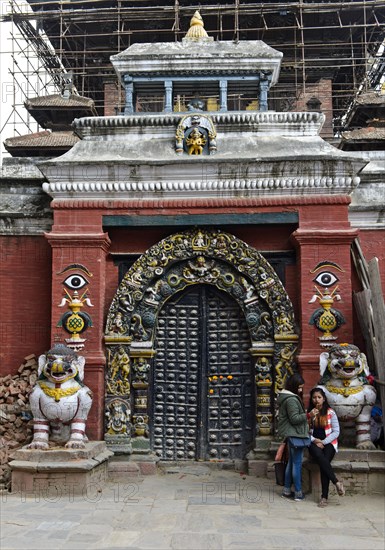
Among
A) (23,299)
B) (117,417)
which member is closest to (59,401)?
(117,417)

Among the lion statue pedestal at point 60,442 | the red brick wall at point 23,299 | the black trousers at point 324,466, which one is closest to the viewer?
the black trousers at point 324,466

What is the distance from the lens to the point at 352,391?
9062 mm

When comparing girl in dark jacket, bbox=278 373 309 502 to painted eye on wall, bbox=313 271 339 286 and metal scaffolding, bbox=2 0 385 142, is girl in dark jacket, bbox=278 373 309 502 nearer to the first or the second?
painted eye on wall, bbox=313 271 339 286

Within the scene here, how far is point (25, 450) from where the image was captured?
8.79 m

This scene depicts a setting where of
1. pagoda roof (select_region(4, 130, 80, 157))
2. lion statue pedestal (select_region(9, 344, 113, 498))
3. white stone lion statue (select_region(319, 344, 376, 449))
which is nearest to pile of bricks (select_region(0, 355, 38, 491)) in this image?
lion statue pedestal (select_region(9, 344, 113, 498))

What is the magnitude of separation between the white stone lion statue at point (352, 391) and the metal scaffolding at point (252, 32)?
16538 mm

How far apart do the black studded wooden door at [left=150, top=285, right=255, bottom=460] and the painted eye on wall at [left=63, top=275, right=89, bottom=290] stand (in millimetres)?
1328

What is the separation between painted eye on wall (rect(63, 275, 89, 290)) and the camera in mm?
10227

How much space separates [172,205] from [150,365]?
8.21 feet

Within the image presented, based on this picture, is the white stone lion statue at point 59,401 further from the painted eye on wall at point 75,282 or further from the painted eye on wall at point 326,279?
the painted eye on wall at point 326,279

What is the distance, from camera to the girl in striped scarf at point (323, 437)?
8.16 metres

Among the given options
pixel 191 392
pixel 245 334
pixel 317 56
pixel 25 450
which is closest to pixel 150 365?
pixel 191 392

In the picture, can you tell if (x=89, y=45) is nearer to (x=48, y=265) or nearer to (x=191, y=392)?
(x=48, y=265)

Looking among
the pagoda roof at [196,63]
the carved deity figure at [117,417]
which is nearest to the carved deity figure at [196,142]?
the pagoda roof at [196,63]
